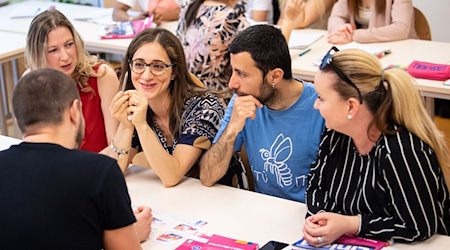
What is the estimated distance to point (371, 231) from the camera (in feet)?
7.01

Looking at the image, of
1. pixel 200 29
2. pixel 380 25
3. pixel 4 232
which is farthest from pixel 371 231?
pixel 380 25

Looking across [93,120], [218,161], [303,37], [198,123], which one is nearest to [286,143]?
[218,161]

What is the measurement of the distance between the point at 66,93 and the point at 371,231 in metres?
1.00

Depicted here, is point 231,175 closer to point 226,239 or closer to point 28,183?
point 226,239

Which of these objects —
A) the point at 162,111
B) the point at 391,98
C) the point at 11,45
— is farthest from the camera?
the point at 11,45

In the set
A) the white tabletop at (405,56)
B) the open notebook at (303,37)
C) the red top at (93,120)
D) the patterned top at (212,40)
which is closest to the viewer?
the red top at (93,120)

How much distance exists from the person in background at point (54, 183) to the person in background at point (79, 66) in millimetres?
1149

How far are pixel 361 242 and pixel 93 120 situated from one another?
1.37 m

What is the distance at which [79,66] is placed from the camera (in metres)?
2.96

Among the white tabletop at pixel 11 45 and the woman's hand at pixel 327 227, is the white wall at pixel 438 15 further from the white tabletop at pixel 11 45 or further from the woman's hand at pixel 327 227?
the woman's hand at pixel 327 227

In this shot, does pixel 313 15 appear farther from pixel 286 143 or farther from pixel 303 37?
pixel 286 143

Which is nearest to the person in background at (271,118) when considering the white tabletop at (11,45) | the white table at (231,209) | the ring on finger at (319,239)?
the white table at (231,209)

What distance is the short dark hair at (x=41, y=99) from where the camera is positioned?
67.4 inches

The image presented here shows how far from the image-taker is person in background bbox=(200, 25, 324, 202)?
2.55 metres
